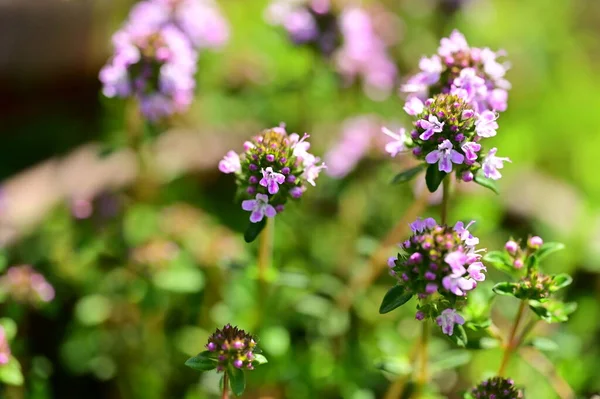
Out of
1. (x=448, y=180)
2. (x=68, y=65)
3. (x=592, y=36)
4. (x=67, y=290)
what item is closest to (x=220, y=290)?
(x=67, y=290)

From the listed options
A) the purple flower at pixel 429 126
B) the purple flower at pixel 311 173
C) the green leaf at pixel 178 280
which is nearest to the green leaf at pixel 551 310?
the purple flower at pixel 429 126

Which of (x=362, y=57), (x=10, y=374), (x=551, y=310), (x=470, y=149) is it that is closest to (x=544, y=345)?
(x=551, y=310)

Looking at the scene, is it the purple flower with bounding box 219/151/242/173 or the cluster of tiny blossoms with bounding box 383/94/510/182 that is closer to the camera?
the cluster of tiny blossoms with bounding box 383/94/510/182

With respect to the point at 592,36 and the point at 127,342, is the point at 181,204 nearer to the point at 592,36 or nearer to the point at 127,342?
the point at 127,342

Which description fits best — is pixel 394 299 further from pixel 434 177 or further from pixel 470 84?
pixel 470 84

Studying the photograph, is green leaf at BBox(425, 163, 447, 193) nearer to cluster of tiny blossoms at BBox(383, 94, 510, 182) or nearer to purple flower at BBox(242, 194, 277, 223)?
cluster of tiny blossoms at BBox(383, 94, 510, 182)

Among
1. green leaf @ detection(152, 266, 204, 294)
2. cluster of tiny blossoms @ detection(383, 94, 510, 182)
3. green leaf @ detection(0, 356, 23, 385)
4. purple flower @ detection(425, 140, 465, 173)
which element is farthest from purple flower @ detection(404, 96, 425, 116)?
green leaf @ detection(0, 356, 23, 385)
